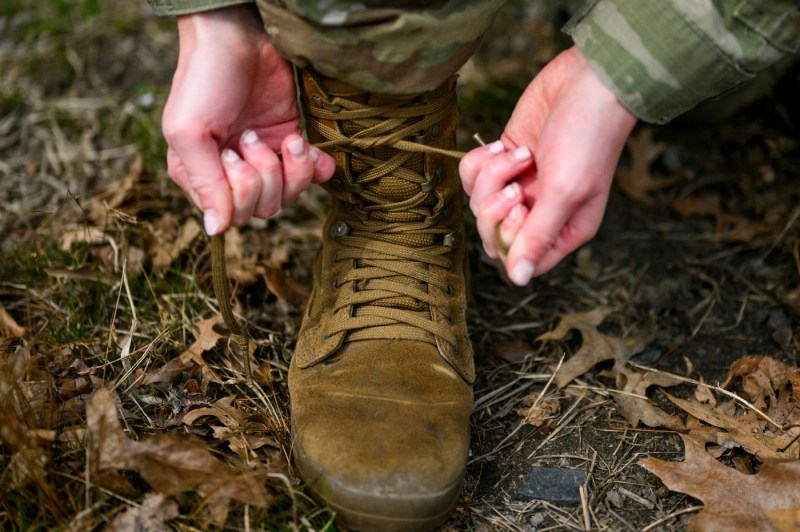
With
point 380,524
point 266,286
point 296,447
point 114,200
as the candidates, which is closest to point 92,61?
point 114,200

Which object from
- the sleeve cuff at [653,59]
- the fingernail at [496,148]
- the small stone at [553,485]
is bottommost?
the small stone at [553,485]

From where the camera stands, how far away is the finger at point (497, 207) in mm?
1485

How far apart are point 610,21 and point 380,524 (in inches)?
42.8

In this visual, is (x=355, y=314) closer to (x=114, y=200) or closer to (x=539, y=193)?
(x=539, y=193)

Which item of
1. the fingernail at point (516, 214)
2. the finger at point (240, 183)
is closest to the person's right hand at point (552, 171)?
the fingernail at point (516, 214)

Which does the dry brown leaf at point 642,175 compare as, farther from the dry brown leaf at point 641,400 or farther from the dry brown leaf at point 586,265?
the dry brown leaf at point 641,400

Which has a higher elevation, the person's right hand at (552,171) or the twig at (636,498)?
the person's right hand at (552,171)

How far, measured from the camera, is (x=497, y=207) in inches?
58.6

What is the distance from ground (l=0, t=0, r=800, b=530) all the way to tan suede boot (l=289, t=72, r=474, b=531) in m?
0.14

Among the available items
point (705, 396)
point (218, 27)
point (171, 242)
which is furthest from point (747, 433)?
point (171, 242)

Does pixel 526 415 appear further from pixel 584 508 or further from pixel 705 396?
pixel 705 396

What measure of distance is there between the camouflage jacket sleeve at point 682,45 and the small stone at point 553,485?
824 mm

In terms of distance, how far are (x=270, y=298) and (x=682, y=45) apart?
4.48 ft

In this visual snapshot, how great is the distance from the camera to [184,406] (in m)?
1.82
